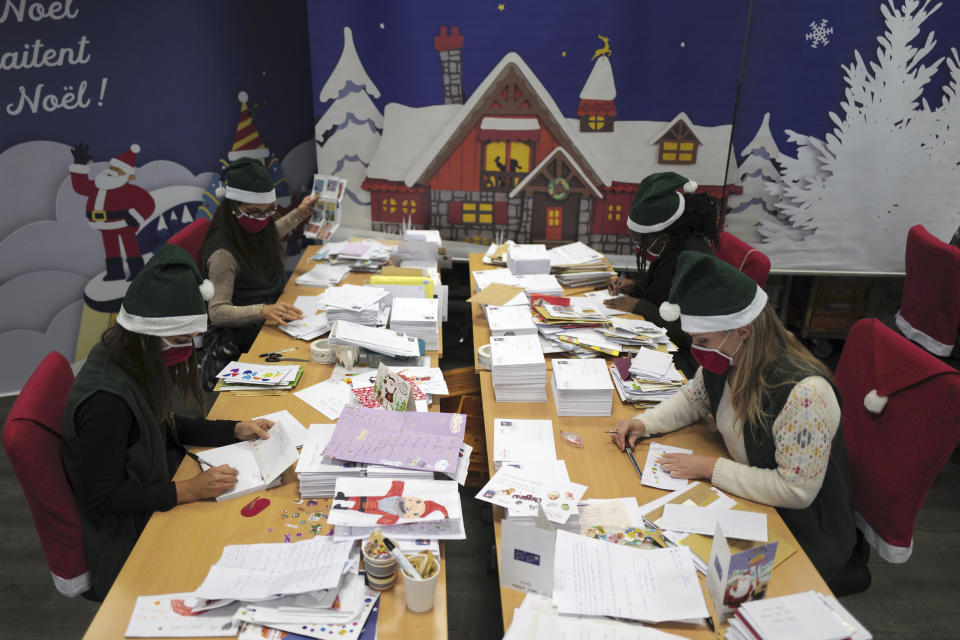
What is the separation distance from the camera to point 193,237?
3.21 metres

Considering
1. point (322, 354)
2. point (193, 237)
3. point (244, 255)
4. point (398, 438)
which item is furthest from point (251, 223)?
point (398, 438)

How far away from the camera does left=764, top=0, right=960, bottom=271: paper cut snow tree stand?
3742 millimetres

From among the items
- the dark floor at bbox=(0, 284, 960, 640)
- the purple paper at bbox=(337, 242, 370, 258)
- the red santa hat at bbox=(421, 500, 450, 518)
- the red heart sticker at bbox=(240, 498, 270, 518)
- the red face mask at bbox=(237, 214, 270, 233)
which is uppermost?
the red face mask at bbox=(237, 214, 270, 233)

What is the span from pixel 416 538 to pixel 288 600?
1.07 ft

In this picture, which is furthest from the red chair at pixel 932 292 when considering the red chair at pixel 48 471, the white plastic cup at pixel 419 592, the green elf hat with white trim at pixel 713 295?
the red chair at pixel 48 471

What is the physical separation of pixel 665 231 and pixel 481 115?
155 cm

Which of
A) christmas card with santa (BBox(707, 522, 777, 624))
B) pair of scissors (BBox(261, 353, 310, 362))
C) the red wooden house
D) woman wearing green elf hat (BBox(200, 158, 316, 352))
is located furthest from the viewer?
the red wooden house

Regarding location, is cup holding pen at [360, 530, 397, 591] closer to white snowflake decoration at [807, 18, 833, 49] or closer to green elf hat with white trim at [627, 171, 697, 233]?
green elf hat with white trim at [627, 171, 697, 233]

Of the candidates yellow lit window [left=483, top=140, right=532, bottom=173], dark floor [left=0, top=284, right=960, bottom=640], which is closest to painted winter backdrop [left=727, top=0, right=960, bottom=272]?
yellow lit window [left=483, top=140, right=532, bottom=173]

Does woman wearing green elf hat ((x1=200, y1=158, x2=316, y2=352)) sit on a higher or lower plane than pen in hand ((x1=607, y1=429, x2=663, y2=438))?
higher

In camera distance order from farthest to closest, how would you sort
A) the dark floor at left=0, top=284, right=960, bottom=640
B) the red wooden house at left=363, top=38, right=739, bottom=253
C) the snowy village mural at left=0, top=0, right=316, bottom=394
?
the red wooden house at left=363, top=38, right=739, bottom=253
the snowy village mural at left=0, top=0, right=316, bottom=394
the dark floor at left=0, top=284, right=960, bottom=640

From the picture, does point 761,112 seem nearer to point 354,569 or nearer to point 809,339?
point 809,339

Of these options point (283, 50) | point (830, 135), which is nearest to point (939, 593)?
point (830, 135)

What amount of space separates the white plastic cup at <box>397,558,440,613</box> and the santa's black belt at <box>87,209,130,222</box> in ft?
10.7
